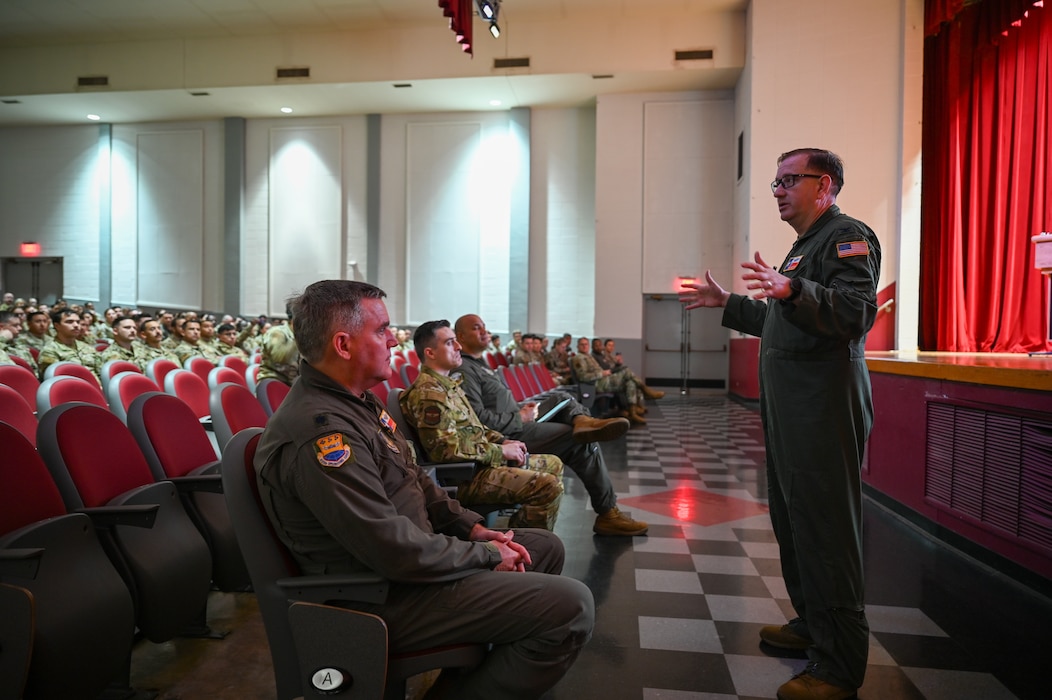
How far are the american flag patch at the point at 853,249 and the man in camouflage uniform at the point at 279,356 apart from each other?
3141 mm

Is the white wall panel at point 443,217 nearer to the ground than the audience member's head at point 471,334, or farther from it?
farther from it

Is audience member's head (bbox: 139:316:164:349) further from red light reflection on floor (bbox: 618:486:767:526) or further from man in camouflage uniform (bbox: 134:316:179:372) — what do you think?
red light reflection on floor (bbox: 618:486:767:526)

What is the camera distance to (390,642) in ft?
4.52

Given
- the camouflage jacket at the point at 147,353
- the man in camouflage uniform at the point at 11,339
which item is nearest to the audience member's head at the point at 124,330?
the camouflage jacket at the point at 147,353

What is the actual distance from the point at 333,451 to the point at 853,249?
142 centimetres

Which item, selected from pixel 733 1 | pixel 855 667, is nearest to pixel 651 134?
pixel 733 1

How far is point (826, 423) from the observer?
1.82 m

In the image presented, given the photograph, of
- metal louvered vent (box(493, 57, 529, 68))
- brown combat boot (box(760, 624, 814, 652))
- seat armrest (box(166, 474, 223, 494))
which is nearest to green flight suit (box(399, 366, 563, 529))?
seat armrest (box(166, 474, 223, 494))

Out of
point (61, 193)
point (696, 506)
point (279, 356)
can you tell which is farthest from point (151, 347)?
point (61, 193)

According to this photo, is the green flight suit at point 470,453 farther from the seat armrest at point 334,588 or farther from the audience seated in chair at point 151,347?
the audience seated in chair at point 151,347

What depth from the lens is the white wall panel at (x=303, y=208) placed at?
13602mm

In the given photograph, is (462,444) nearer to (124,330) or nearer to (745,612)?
(745,612)

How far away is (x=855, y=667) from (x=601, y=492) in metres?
1.67

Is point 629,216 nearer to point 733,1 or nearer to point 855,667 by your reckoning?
point 733,1
